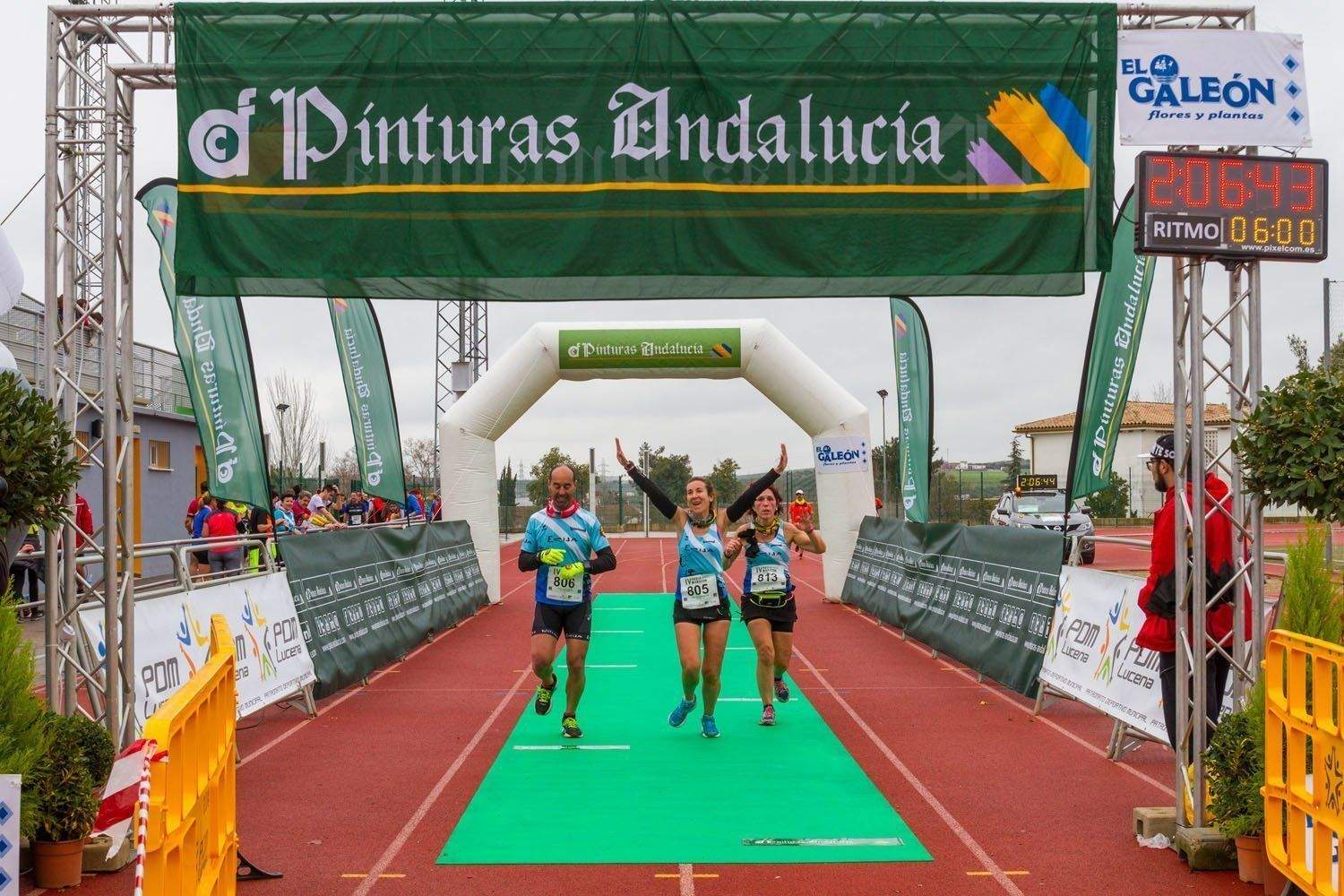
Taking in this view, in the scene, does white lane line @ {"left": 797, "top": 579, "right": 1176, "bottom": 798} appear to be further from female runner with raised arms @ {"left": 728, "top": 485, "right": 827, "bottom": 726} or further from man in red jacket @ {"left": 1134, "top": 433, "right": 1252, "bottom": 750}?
female runner with raised arms @ {"left": 728, "top": 485, "right": 827, "bottom": 726}

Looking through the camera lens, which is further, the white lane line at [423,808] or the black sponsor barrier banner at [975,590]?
the black sponsor barrier banner at [975,590]

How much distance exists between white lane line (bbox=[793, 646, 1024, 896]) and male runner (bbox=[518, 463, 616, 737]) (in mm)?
2380

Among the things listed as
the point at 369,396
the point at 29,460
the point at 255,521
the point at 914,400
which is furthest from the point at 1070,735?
the point at 369,396

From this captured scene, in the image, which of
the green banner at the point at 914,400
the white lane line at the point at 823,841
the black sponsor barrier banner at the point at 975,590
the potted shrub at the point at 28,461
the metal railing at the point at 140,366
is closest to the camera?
the potted shrub at the point at 28,461

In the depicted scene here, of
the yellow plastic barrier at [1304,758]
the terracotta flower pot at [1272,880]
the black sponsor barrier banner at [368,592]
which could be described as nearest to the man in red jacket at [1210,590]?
the terracotta flower pot at [1272,880]

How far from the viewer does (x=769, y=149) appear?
6.98 meters

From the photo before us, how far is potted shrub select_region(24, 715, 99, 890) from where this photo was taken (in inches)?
223

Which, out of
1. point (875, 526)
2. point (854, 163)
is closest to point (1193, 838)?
point (854, 163)

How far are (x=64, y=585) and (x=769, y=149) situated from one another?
487cm

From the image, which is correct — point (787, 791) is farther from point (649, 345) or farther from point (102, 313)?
point (649, 345)

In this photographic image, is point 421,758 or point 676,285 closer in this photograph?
point 676,285

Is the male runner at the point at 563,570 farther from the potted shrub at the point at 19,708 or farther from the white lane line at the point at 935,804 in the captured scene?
the potted shrub at the point at 19,708

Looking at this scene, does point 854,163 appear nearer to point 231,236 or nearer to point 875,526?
point 231,236

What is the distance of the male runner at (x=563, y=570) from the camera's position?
28.1ft
